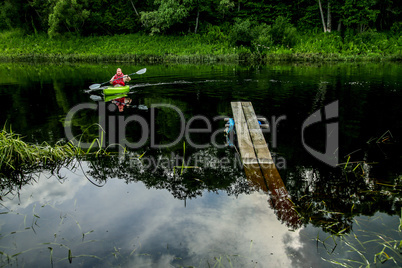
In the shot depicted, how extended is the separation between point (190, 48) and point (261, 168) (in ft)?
84.8

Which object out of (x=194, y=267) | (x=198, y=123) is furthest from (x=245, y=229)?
(x=198, y=123)

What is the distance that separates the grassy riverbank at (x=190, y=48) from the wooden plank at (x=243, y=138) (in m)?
18.6

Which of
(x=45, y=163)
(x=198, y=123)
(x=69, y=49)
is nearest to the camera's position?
(x=45, y=163)

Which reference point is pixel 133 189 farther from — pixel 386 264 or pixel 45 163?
pixel 386 264

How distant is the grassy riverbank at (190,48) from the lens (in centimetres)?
2577

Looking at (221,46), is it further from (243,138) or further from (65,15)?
(243,138)

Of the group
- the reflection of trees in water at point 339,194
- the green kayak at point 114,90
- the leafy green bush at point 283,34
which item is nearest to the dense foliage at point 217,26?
the leafy green bush at point 283,34

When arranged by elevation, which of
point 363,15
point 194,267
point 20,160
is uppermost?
point 363,15

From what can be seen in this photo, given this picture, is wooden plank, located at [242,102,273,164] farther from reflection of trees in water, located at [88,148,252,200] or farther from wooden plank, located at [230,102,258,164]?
reflection of trees in water, located at [88,148,252,200]

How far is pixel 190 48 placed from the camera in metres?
29.8

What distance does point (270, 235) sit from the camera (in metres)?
3.93

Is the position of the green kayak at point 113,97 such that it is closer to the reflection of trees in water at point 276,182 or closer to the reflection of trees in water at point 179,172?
the reflection of trees in water at point 276,182

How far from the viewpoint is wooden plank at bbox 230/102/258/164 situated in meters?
6.07

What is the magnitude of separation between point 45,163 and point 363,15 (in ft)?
98.8
